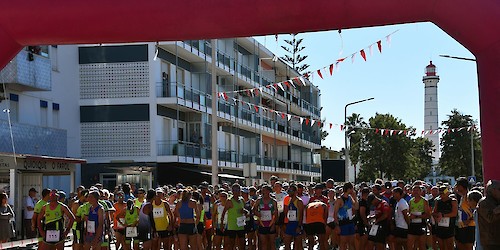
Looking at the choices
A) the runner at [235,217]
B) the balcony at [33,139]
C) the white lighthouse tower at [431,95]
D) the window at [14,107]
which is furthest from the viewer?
the white lighthouse tower at [431,95]

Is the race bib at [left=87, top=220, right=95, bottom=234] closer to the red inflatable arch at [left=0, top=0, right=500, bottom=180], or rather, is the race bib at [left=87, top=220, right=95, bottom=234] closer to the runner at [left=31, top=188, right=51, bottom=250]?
the runner at [left=31, top=188, right=51, bottom=250]

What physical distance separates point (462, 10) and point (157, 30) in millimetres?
3666

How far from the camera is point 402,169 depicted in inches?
2694

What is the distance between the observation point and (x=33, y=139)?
2931 centimetres

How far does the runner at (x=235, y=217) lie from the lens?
1694cm

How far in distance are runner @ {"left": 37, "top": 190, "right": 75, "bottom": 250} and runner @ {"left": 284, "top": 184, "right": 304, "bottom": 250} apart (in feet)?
15.4

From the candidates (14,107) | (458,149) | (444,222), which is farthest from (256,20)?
(458,149)

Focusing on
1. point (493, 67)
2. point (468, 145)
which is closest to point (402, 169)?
point (468, 145)

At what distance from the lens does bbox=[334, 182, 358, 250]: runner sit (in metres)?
16.1

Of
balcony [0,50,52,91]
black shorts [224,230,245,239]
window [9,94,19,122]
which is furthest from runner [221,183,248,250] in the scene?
window [9,94,19,122]

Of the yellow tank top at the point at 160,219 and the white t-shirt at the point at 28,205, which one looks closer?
the yellow tank top at the point at 160,219

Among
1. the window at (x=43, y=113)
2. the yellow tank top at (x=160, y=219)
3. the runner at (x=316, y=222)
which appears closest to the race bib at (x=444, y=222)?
the runner at (x=316, y=222)

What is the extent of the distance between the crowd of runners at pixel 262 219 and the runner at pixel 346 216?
0.07 feet

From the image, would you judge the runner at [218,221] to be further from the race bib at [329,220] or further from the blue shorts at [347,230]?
the blue shorts at [347,230]
